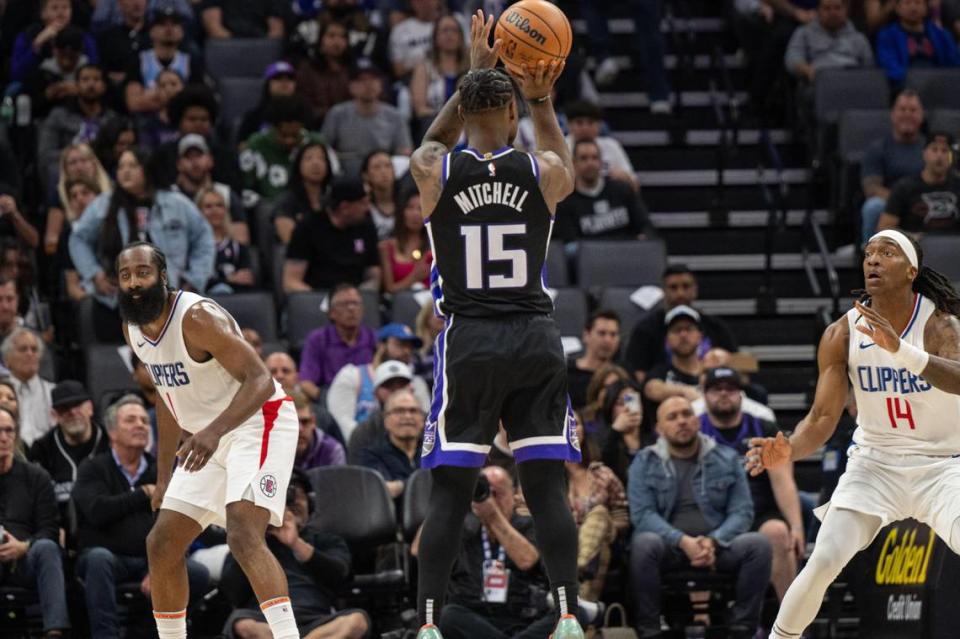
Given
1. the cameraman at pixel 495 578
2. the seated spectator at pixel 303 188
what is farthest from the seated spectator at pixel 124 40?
the cameraman at pixel 495 578

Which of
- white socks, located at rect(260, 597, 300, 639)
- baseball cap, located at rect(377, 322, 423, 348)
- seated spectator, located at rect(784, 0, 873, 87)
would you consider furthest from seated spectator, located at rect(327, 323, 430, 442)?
seated spectator, located at rect(784, 0, 873, 87)

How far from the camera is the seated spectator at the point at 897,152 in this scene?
14.1m

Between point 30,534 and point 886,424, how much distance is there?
16.9ft

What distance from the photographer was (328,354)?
39.9ft

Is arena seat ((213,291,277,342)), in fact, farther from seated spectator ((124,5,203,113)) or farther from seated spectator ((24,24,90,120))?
seated spectator ((24,24,90,120))

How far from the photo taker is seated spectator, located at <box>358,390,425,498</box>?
432 inches

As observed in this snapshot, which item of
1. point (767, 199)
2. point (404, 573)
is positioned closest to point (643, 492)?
point (404, 573)

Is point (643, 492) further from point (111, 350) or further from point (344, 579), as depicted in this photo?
point (111, 350)

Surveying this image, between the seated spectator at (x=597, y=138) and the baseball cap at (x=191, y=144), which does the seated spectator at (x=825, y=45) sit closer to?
the seated spectator at (x=597, y=138)

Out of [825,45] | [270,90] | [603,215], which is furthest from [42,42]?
[825,45]

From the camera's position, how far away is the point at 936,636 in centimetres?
938

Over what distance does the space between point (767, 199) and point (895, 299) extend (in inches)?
254

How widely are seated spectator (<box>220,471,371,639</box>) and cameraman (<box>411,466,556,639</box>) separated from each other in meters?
0.50

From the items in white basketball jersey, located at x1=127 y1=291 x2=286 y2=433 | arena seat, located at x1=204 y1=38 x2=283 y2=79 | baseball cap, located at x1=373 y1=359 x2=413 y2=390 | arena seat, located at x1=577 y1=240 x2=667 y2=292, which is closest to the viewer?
white basketball jersey, located at x1=127 y1=291 x2=286 y2=433
